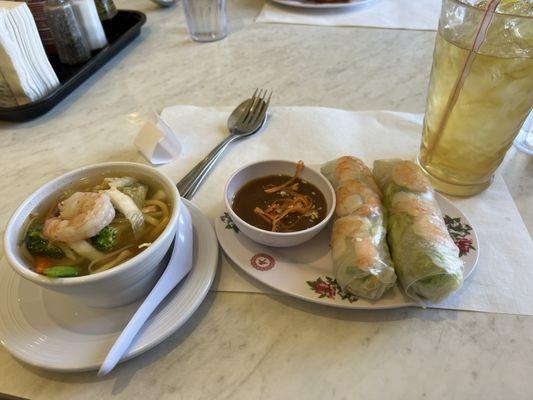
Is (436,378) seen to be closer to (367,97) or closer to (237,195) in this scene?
(237,195)

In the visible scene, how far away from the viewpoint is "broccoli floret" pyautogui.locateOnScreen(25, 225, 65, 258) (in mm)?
627

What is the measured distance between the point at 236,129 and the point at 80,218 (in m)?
0.58

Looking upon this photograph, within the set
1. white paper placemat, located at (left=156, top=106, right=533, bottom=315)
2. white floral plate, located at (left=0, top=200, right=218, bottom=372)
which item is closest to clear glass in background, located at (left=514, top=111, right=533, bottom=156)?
white paper placemat, located at (left=156, top=106, right=533, bottom=315)

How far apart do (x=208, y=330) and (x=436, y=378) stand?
37 centimetres

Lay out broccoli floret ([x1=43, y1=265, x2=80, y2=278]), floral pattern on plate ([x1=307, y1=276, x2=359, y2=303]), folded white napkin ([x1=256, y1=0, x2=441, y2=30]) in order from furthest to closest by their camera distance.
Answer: folded white napkin ([x1=256, y1=0, x2=441, y2=30]), floral pattern on plate ([x1=307, y1=276, x2=359, y2=303]), broccoli floret ([x1=43, y1=265, x2=80, y2=278])

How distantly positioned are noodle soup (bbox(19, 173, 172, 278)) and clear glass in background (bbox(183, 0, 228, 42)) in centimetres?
114

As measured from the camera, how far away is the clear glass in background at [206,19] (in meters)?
1.58

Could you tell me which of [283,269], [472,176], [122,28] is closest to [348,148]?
[472,176]

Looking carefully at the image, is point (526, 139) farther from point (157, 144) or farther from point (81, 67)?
point (81, 67)

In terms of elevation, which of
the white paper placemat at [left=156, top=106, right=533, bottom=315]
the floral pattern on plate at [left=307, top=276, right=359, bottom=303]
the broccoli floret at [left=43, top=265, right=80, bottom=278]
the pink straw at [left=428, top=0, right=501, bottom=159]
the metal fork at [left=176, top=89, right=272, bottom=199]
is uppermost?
the pink straw at [left=428, top=0, right=501, bottom=159]

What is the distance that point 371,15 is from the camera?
1759 millimetres

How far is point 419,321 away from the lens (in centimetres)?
66

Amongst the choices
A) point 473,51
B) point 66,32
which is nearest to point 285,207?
point 473,51

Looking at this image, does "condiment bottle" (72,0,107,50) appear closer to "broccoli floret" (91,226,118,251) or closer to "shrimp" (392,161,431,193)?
"broccoli floret" (91,226,118,251)
